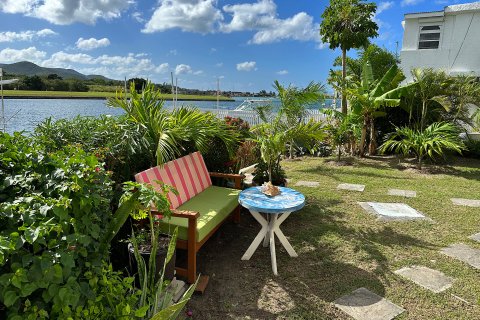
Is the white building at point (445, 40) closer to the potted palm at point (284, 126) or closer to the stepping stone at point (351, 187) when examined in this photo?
the stepping stone at point (351, 187)

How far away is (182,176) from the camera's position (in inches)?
163

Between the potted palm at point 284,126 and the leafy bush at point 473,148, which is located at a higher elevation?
the potted palm at point 284,126

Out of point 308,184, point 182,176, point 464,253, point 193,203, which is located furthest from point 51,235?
point 308,184

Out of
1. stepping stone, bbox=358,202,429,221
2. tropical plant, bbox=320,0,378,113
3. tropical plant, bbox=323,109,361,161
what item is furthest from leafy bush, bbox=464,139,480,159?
stepping stone, bbox=358,202,429,221

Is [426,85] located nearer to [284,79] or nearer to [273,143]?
[284,79]

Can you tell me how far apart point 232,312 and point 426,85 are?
334 inches

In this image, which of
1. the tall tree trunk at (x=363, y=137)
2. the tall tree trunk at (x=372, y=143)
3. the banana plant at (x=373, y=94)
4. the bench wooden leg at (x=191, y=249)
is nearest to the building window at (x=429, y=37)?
the banana plant at (x=373, y=94)

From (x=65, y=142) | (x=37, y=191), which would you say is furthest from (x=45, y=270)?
(x=65, y=142)

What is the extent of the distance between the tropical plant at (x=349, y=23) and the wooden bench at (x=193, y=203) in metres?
6.96

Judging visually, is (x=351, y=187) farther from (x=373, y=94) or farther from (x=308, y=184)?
(x=373, y=94)

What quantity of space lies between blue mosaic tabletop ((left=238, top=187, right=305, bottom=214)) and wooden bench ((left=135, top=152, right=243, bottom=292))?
1.11 ft

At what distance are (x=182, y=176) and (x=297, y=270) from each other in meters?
1.86

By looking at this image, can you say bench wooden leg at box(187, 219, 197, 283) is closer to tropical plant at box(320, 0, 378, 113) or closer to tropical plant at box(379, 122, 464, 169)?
tropical plant at box(379, 122, 464, 169)

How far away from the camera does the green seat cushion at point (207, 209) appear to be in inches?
126
